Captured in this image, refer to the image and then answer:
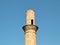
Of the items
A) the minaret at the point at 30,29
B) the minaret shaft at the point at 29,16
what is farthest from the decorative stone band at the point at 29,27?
the minaret shaft at the point at 29,16

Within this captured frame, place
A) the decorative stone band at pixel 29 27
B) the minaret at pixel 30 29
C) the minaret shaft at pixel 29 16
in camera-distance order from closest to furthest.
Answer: the minaret at pixel 30 29
the decorative stone band at pixel 29 27
the minaret shaft at pixel 29 16

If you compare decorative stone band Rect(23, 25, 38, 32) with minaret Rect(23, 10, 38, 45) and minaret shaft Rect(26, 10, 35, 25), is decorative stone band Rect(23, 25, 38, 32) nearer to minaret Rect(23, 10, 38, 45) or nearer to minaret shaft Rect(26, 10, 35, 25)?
minaret Rect(23, 10, 38, 45)

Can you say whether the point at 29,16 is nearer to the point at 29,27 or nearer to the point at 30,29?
the point at 29,27

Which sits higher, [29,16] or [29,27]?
[29,16]

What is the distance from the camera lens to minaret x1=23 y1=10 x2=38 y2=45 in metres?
28.8

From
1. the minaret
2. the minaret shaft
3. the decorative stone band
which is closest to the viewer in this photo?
the minaret

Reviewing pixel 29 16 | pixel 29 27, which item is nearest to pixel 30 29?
pixel 29 27

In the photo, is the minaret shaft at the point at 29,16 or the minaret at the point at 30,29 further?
the minaret shaft at the point at 29,16

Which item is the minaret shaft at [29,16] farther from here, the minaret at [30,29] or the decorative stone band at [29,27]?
the decorative stone band at [29,27]

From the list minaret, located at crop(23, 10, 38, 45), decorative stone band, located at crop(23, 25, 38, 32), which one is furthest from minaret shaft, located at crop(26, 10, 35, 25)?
decorative stone band, located at crop(23, 25, 38, 32)

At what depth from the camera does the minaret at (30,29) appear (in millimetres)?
28844

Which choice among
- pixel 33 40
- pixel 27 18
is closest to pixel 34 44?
pixel 33 40

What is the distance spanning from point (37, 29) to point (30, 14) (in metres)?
2.91

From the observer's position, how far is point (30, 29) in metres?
29.7
